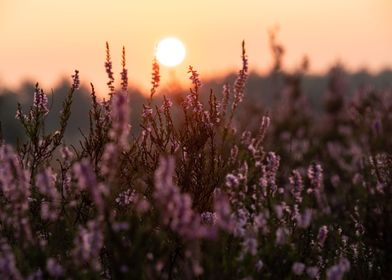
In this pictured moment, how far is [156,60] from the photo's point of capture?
5.66 meters

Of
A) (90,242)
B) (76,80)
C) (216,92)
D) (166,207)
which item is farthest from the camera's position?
(216,92)

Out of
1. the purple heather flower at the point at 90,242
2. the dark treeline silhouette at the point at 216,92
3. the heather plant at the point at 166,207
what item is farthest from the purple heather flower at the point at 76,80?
the purple heather flower at the point at 90,242

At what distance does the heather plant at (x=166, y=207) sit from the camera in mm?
3258

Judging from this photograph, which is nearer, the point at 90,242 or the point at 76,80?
the point at 90,242

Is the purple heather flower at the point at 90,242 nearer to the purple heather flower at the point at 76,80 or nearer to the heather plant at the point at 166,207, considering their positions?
the heather plant at the point at 166,207

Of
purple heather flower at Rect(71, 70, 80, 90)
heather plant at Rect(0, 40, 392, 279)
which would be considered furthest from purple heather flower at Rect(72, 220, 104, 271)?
purple heather flower at Rect(71, 70, 80, 90)

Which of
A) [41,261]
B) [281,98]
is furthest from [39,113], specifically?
[281,98]

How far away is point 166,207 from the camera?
294cm

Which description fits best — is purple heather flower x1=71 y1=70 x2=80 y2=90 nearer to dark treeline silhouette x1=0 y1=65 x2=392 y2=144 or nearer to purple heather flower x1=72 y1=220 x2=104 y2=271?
dark treeline silhouette x1=0 y1=65 x2=392 y2=144

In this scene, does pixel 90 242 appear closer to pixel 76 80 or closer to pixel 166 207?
pixel 166 207

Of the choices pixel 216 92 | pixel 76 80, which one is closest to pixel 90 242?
pixel 76 80

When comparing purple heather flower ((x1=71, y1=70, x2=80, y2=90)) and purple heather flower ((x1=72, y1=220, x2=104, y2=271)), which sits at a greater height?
purple heather flower ((x1=71, y1=70, x2=80, y2=90))

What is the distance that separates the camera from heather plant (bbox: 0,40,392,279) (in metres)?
3.26

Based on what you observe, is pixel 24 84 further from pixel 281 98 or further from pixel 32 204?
pixel 32 204
